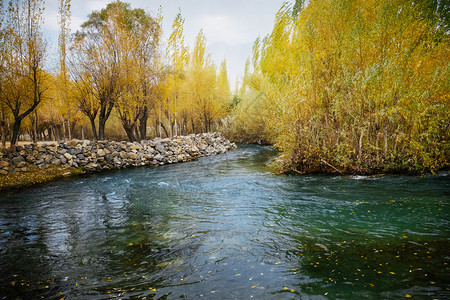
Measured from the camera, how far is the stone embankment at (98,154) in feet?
40.1

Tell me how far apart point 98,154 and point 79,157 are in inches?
42.1

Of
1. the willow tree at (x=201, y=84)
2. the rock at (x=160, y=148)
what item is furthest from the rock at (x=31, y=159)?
the willow tree at (x=201, y=84)

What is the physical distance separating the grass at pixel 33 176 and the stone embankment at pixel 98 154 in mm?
283

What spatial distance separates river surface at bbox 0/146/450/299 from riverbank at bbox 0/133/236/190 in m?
2.85

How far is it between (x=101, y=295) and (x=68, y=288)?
0.59m

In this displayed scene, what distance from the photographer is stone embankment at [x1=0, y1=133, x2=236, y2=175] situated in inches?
481

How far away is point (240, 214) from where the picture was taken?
666cm

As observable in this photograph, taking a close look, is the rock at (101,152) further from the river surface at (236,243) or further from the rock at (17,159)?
the river surface at (236,243)

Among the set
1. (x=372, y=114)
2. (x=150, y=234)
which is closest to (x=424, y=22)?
(x=372, y=114)

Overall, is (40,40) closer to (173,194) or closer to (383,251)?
(173,194)

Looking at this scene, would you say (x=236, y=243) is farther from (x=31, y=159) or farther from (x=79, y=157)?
(x=79, y=157)

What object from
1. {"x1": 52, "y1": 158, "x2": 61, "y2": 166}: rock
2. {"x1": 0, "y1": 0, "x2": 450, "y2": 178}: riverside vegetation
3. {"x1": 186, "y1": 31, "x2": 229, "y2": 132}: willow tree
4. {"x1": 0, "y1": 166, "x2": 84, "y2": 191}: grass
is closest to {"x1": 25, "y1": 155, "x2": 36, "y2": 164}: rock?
{"x1": 0, "y1": 166, "x2": 84, "y2": 191}: grass

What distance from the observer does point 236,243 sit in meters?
4.93

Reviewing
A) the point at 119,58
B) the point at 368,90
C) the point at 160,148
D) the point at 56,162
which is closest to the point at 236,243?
the point at 368,90
